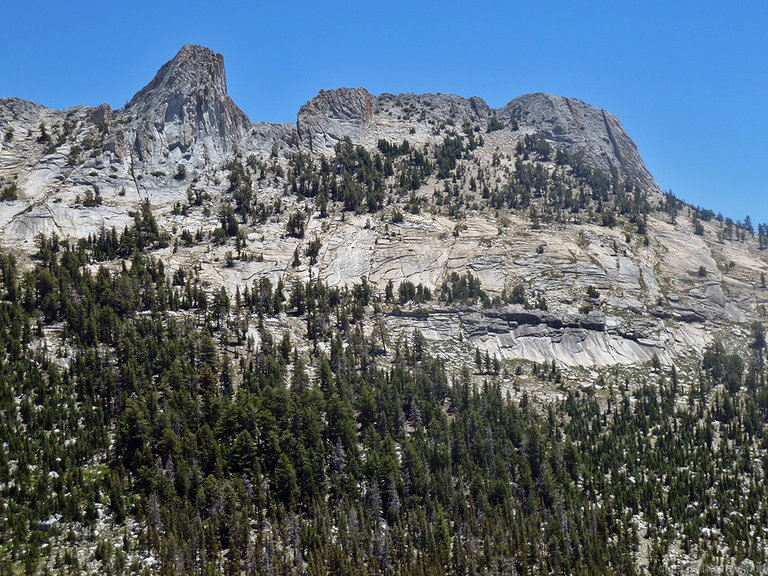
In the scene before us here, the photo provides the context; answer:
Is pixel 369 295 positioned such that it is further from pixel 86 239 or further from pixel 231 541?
pixel 231 541

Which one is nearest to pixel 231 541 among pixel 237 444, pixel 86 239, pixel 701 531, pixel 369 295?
pixel 237 444

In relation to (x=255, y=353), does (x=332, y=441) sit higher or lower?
lower

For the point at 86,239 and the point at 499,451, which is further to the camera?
the point at 86,239

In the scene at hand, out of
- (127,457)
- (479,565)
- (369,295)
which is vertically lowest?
(479,565)

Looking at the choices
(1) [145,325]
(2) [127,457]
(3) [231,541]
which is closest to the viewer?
(3) [231,541]

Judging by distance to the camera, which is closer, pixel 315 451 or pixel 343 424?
pixel 315 451

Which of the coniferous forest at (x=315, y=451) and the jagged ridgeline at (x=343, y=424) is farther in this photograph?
the jagged ridgeline at (x=343, y=424)

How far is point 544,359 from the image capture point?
179000 mm

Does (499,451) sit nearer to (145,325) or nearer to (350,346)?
(350,346)

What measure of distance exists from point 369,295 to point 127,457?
95.6 meters

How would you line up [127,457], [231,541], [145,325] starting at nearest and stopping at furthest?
[231,541] < [127,457] < [145,325]

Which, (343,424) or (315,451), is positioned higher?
(343,424)

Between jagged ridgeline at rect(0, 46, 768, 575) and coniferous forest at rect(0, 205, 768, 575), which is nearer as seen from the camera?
coniferous forest at rect(0, 205, 768, 575)

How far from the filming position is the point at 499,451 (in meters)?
135
